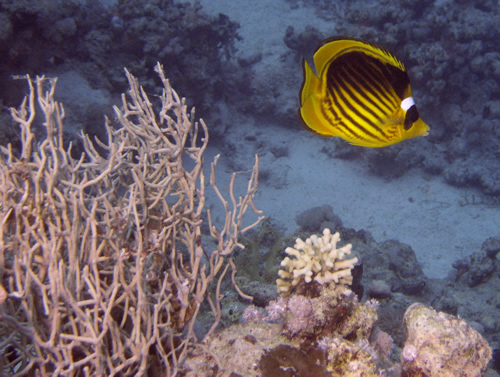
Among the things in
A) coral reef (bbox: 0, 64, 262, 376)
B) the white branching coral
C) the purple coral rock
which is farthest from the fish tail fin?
the purple coral rock

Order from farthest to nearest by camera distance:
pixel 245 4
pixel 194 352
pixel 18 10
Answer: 1. pixel 245 4
2. pixel 18 10
3. pixel 194 352

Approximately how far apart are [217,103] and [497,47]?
943cm

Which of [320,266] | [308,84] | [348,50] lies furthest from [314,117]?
[320,266]

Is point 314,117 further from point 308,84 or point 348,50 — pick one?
point 348,50

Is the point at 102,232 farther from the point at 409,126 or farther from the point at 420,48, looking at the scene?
the point at 420,48

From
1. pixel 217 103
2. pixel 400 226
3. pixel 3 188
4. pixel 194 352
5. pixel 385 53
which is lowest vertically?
pixel 400 226

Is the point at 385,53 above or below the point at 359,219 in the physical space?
above

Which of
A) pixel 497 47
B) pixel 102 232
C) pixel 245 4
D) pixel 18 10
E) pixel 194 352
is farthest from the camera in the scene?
pixel 245 4

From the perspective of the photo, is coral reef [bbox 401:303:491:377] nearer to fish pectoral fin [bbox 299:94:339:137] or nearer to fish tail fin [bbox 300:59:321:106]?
fish pectoral fin [bbox 299:94:339:137]

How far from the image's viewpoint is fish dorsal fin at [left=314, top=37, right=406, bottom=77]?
1.56 m

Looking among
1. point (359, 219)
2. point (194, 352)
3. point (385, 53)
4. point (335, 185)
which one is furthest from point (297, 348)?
point (335, 185)

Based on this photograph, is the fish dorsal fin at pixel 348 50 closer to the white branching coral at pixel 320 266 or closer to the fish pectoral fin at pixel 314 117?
the fish pectoral fin at pixel 314 117

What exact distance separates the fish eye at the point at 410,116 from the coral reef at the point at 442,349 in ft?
3.93

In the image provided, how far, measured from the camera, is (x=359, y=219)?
811 cm
